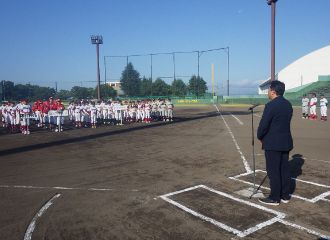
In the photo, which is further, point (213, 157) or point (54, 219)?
point (213, 157)

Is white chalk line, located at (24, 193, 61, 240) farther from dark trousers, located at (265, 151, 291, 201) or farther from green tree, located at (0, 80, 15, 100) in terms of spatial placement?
green tree, located at (0, 80, 15, 100)

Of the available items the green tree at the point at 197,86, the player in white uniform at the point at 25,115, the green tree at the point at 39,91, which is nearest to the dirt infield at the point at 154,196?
the player in white uniform at the point at 25,115

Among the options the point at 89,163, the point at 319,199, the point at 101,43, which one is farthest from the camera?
the point at 101,43

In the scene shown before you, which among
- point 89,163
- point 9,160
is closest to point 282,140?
point 89,163

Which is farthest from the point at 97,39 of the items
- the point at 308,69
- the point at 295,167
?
the point at 308,69

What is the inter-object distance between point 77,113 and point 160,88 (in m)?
54.8

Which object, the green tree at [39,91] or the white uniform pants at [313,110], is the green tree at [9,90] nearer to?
the green tree at [39,91]

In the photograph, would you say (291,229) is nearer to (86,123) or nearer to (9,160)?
(9,160)

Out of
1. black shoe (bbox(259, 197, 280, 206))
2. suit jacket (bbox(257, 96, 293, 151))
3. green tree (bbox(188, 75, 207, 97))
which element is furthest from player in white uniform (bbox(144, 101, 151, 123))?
green tree (bbox(188, 75, 207, 97))

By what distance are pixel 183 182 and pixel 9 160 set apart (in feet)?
20.6

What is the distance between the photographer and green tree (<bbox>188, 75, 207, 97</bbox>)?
6247 centimetres

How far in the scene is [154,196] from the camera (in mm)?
6332

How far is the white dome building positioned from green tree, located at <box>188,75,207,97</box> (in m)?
28.3

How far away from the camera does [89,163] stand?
31.7 feet
